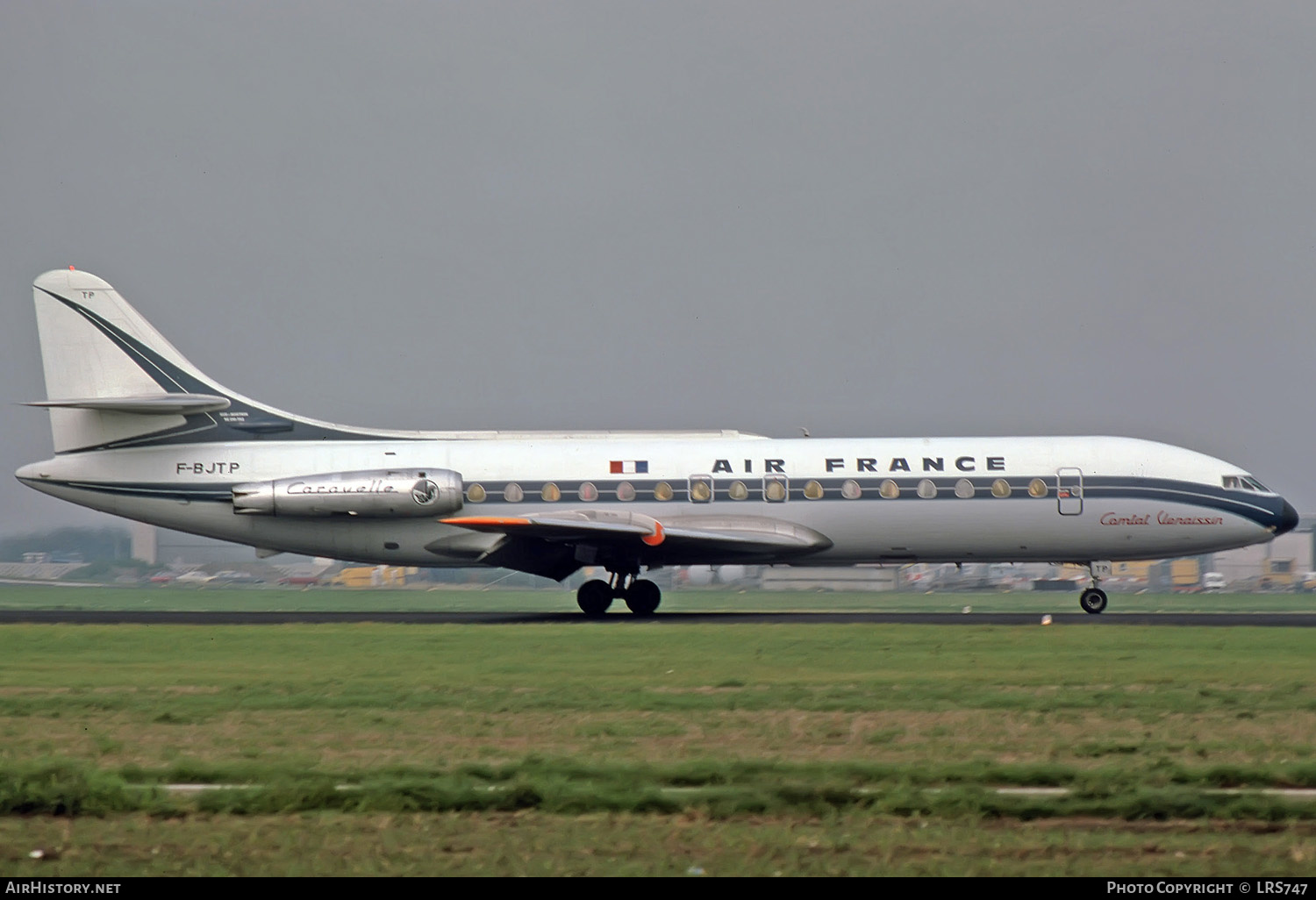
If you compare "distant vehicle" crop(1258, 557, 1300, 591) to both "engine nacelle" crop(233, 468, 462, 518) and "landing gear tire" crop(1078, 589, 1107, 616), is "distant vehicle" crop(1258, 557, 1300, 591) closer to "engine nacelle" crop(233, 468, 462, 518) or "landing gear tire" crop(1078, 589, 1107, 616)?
"landing gear tire" crop(1078, 589, 1107, 616)

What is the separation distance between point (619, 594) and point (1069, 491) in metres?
9.71

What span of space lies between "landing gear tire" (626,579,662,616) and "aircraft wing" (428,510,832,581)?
2.12 feet

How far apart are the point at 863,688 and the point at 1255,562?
62332mm

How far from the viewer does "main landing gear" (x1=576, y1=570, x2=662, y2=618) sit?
32156mm

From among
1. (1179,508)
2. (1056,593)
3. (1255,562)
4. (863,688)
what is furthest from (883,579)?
(863,688)

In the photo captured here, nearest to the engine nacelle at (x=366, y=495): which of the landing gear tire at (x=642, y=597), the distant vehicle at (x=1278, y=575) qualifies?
the landing gear tire at (x=642, y=597)

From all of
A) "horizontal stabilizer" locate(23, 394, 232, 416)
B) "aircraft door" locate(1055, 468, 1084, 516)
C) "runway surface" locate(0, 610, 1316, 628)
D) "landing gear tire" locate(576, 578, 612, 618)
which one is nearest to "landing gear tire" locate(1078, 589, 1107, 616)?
"runway surface" locate(0, 610, 1316, 628)

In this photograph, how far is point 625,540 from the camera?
3119 cm

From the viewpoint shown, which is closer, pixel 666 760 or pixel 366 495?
pixel 666 760

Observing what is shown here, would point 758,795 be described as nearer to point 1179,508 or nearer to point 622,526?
point 622,526

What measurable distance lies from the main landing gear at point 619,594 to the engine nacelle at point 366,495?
333 centimetres

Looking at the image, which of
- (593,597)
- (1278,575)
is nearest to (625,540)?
(593,597)

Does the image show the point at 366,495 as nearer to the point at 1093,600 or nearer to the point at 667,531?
the point at 667,531
